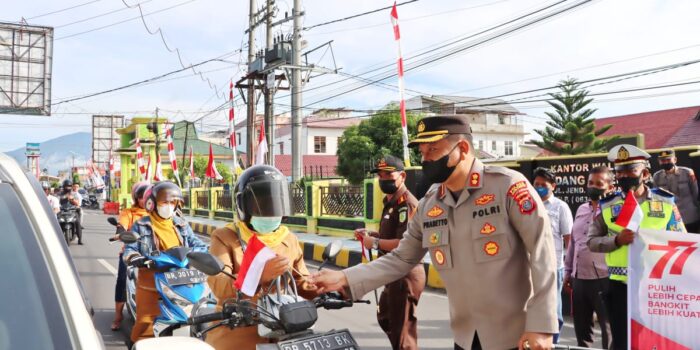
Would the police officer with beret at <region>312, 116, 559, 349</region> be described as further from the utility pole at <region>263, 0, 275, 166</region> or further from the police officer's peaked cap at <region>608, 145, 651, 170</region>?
the utility pole at <region>263, 0, 275, 166</region>

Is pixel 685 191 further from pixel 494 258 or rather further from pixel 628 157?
pixel 494 258

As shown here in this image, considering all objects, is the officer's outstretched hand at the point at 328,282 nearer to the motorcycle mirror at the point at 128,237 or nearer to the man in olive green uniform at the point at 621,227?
the man in olive green uniform at the point at 621,227

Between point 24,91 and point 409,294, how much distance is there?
2646cm

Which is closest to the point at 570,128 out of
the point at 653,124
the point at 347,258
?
the point at 653,124

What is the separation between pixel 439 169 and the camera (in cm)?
250

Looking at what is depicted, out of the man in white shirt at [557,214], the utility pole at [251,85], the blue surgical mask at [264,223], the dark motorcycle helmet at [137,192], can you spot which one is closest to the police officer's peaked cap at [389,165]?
the man in white shirt at [557,214]

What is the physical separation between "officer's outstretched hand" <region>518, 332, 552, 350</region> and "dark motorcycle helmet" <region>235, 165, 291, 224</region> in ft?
3.91

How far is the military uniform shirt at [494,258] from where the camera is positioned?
2230 millimetres

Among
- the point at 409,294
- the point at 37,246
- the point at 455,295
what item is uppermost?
the point at 37,246

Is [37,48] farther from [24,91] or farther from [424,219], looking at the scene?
[424,219]

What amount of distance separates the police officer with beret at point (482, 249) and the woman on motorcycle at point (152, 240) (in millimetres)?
2570

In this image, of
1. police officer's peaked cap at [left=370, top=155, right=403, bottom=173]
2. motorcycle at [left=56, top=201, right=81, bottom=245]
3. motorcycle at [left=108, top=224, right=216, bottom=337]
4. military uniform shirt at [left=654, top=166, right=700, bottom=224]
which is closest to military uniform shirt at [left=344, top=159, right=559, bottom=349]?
police officer's peaked cap at [left=370, top=155, right=403, bottom=173]

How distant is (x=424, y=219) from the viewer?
2666mm

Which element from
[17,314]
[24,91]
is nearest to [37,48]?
[24,91]
